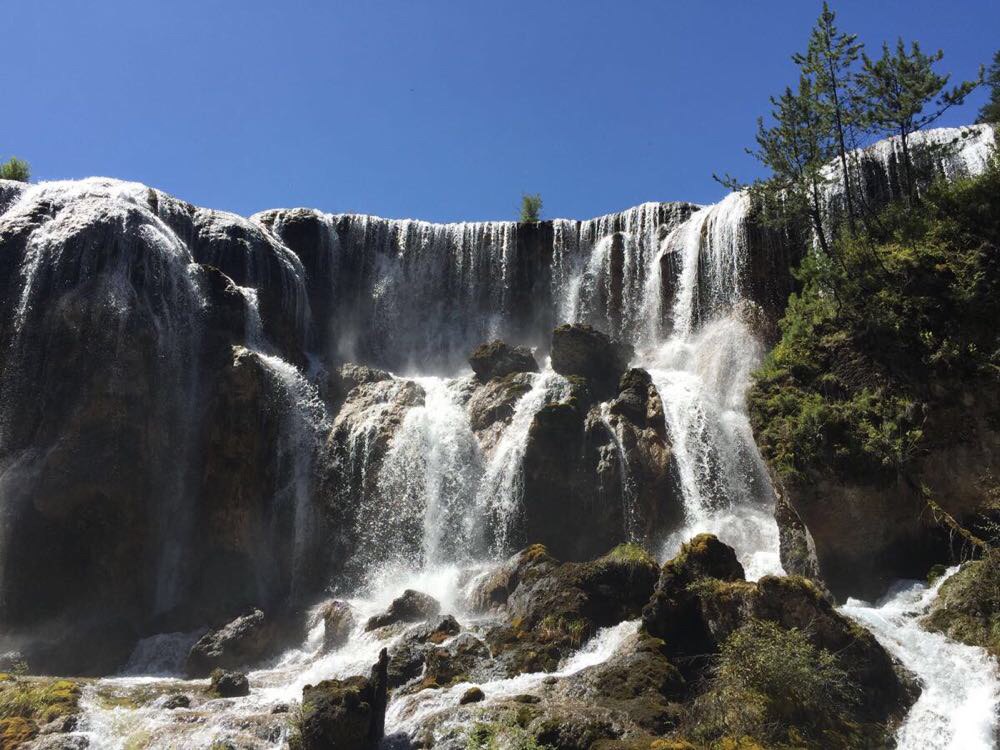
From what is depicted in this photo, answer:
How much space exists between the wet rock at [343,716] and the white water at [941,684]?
800cm

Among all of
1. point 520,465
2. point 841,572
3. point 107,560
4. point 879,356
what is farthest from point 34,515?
point 879,356

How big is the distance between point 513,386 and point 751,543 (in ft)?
34.1

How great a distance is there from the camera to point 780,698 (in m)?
11.1

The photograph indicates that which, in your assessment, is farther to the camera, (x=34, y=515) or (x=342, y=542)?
(x=342, y=542)

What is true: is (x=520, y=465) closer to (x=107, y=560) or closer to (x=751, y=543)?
(x=751, y=543)

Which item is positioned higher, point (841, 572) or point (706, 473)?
point (706, 473)

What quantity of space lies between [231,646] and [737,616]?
13177 millimetres

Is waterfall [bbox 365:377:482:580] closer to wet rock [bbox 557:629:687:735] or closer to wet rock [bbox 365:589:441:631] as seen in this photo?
wet rock [bbox 365:589:441:631]

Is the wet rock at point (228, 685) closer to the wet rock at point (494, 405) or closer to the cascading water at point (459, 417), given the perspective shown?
the cascading water at point (459, 417)

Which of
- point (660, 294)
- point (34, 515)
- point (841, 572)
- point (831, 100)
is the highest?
point (831, 100)

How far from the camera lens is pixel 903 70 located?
22.7 metres

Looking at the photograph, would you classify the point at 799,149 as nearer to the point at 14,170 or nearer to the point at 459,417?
the point at 459,417

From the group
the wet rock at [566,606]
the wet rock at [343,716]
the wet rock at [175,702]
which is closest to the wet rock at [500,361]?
the wet rock at [566,606]

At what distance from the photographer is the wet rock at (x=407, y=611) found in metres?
19.9
